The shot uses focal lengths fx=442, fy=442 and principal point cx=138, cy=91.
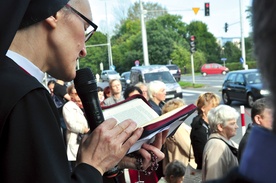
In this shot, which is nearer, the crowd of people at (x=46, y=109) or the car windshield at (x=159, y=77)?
the crowd of people at (x=46, y=109)

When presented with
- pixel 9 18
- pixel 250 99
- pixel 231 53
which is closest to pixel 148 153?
pixel 9 18

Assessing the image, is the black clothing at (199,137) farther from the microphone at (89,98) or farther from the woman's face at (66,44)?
the woman's face at (66,44)

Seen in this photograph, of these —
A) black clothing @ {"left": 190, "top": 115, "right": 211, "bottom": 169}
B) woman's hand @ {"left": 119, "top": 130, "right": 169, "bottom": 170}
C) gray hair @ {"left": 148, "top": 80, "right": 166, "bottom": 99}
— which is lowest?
black clothing @ {"left": 190, "top": 115, "right": 211, "bottom": 169}

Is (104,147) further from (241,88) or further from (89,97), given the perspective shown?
(241,88)

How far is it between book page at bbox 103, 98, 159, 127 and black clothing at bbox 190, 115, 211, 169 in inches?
107

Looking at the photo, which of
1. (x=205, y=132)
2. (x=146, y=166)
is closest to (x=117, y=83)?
(x=205, y=132)

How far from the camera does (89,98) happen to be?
6.12 feet

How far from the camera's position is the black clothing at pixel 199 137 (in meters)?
4.98

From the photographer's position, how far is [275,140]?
24.0 inches

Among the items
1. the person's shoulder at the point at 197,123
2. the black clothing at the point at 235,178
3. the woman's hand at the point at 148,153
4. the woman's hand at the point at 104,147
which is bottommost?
the person's shoulder at the point at 197,123

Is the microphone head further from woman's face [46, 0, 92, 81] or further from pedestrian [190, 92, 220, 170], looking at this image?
pedestrian [190, 92, 220, 170]

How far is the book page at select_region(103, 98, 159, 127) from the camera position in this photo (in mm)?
2162

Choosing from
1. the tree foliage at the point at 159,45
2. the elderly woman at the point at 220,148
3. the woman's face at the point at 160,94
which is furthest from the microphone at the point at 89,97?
the tree foliage at the point at 159,45

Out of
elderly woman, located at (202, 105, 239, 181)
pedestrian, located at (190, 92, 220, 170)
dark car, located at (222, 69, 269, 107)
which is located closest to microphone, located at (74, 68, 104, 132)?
elderly woman, located at (202, 105, 239, 181)
